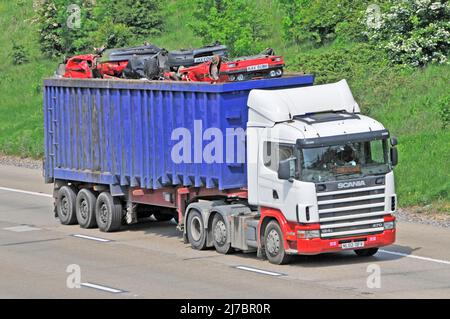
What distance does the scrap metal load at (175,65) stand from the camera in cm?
2541

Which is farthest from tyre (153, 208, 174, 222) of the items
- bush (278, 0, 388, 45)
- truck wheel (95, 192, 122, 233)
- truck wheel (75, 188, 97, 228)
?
bush (278, 0, 388, 45)

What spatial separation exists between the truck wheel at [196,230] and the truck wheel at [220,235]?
28cm

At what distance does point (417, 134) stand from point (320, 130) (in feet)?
41.6

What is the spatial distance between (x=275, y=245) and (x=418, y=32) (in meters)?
18.2

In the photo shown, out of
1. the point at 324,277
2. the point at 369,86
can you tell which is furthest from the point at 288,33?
the point at 324,277

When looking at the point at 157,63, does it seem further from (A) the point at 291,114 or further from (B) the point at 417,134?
(B) the point at 417,134

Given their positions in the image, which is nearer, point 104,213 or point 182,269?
point 182,269

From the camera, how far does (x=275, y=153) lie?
2383cm

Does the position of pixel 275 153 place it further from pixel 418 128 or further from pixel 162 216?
pixel 418 128

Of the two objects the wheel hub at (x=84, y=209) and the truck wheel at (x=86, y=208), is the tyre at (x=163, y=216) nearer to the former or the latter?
the truck wheel at (x=86, y=208)

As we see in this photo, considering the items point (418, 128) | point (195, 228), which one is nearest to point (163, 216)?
point (195, 228)

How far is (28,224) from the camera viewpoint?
3083 cm

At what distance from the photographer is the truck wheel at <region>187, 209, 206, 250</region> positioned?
84.1ft

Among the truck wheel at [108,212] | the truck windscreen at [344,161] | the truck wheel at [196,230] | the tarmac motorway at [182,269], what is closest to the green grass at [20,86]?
the truck wheel at [108,212]
